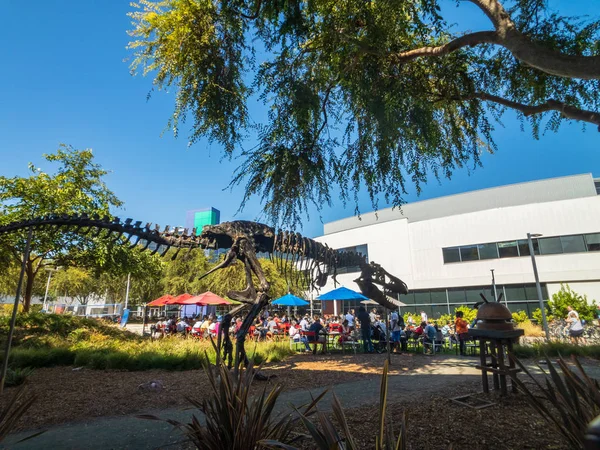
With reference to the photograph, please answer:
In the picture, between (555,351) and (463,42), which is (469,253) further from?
(463,42)

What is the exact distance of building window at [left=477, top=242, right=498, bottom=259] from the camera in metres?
27.4

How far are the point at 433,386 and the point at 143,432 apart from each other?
5.22 metres

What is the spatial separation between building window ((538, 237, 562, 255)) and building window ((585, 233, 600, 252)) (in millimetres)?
1588

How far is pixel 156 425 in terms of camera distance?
4812 millimetres

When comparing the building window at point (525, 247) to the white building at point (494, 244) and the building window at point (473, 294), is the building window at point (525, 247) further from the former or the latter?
the building window at point (473, 294)

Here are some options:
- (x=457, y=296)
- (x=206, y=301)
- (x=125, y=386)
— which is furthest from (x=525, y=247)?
(x=125, y=386)

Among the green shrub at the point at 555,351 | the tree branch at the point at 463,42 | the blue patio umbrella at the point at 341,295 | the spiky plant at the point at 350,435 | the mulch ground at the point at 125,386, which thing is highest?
the tree branch at the point at 463,42

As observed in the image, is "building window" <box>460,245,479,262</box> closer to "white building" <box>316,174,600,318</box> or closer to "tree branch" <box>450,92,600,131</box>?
"white building" <box>316,174,600,318</box>

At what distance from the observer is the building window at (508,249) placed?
87.1 feet

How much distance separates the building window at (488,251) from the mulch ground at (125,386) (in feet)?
66.7

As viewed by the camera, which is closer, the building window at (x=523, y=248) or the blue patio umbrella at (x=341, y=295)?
the blue patio umbrella at (x=341, y=295)

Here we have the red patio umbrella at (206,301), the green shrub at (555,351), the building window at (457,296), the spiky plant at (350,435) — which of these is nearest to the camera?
the spiky plant at (350,435)

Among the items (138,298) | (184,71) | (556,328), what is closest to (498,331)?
(184,71)

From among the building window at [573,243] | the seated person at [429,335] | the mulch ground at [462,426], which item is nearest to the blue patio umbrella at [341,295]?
the seated person at [429,335]
